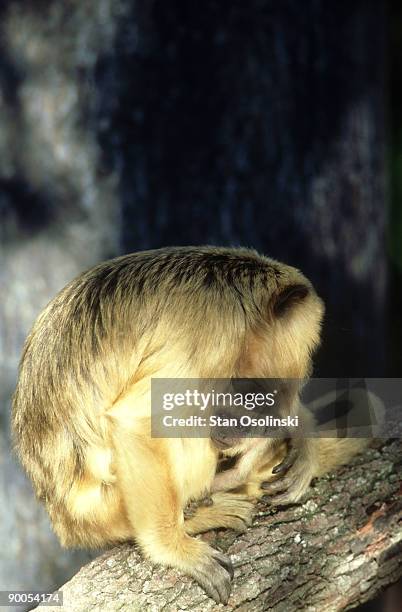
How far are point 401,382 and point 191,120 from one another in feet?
6.32

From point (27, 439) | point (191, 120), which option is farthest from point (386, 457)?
point (191, 120)

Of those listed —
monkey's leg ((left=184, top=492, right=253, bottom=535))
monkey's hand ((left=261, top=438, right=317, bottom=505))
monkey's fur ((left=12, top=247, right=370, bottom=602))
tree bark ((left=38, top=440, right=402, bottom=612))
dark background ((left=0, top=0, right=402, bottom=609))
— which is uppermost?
dark background ((left=0, top=0, right=402, bottom=609))

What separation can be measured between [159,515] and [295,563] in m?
0.50

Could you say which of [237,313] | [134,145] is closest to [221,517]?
[237,313]

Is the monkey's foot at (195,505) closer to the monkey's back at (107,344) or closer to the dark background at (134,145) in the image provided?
the monkey's back at (107,344)

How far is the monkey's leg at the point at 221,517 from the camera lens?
3.19 m

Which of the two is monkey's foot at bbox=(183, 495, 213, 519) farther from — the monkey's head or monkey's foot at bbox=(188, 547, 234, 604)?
the monkey's head

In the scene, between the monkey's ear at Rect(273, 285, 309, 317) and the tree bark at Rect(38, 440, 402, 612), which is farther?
the monkey's ear at Rect(273, 285, 309, 317)

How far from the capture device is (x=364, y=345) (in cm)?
540

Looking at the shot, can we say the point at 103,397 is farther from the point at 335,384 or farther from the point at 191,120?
the point at 191,120

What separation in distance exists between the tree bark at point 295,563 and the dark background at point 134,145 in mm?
1535

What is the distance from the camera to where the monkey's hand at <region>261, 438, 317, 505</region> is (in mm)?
3363

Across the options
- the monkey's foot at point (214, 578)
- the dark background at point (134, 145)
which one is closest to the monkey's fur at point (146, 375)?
the monkey's foot at point (214, 578)

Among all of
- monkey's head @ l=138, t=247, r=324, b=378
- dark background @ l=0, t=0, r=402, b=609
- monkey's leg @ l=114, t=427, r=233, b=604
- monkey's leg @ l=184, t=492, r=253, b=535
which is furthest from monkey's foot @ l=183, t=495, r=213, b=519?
dark background @ l=0, t=0, r=402, b=609
